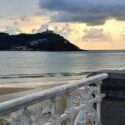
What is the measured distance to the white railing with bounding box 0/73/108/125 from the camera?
2.75 metres

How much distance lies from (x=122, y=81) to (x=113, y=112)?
0.38m

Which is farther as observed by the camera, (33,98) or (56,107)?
(56,107)

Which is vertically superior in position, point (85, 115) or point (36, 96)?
point (36, 96)

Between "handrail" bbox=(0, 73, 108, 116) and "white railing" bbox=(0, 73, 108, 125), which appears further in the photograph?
"white railing" bbox=(0, 73, 108, 125)

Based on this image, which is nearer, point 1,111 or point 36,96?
point 1,111

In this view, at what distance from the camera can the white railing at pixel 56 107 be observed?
2.75m

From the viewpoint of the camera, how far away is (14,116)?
2.73m

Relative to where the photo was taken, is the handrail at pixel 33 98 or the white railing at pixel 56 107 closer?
the handrail at pixel 33 98

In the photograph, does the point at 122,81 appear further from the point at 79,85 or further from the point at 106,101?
the point at 79,85

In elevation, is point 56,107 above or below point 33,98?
below

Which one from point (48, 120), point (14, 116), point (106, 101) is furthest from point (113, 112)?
point (14, 116)

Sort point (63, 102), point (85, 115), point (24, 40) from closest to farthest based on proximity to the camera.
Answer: point (85, 115) → point (63, 102) → point (24, 40)

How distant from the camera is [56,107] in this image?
11.2ft

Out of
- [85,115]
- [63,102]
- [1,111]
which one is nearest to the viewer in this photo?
[1,111]
